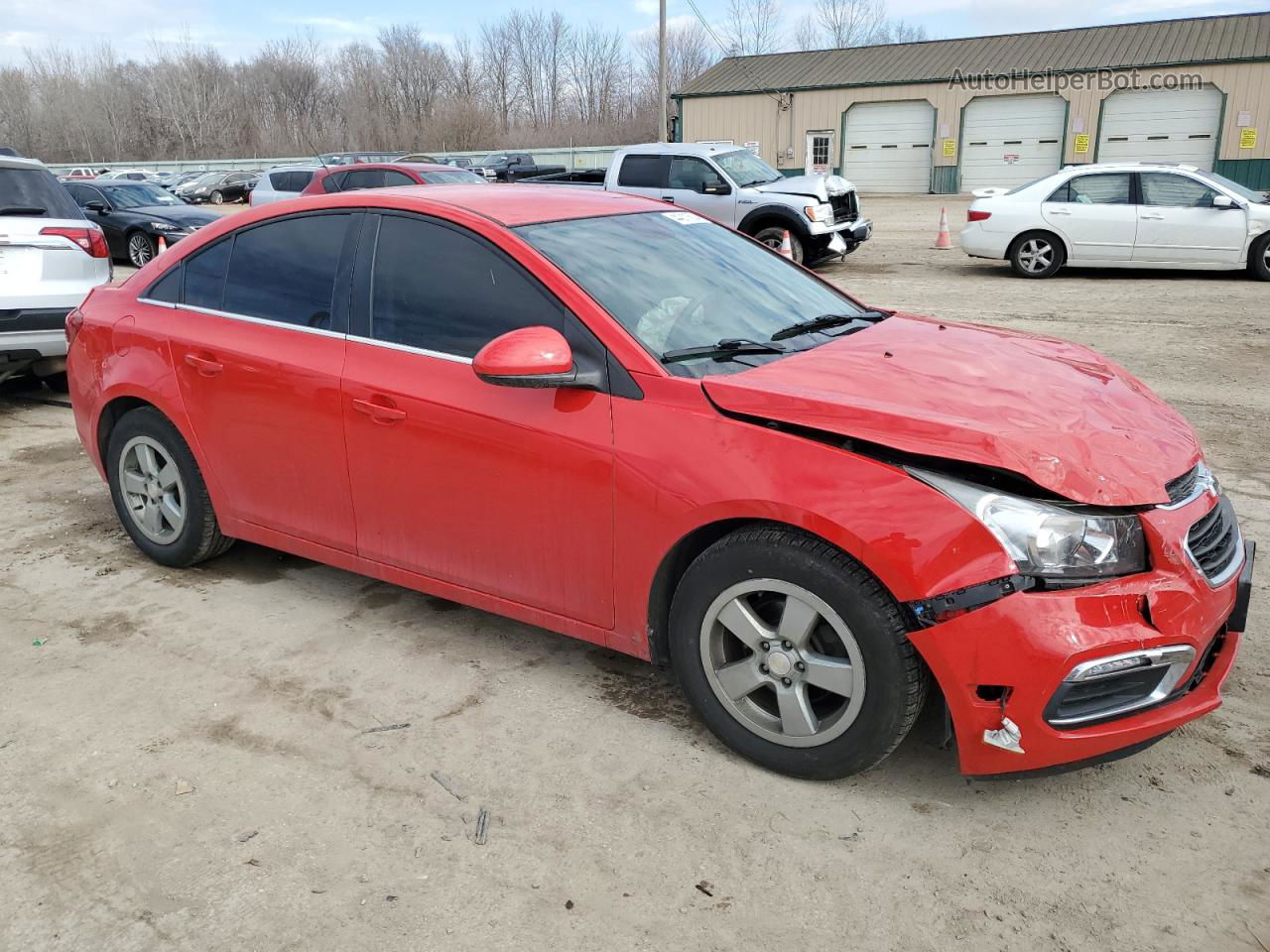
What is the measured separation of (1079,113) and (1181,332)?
94.8 feet

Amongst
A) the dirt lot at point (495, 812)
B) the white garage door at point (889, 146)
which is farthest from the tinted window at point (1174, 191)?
the white garage door at point (889, 146)

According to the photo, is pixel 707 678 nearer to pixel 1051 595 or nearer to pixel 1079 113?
pixel 1051 595

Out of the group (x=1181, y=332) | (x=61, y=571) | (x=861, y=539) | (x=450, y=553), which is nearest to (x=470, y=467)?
(x=450, y=553)

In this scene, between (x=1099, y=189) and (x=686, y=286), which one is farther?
(x=1099, y=189)

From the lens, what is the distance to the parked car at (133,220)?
17.4 meters

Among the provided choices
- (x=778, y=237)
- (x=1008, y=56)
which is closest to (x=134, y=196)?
(x=778, y=237)

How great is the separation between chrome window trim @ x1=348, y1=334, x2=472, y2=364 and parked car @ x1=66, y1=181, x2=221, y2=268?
15077 millimetres

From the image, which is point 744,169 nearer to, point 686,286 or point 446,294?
point 686,286

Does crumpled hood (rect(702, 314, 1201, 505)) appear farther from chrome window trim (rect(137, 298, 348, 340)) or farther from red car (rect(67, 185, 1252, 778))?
chrome window trim (rect(137, 298, 348, 340))

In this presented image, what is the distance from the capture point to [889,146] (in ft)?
125

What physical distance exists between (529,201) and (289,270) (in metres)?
0.99

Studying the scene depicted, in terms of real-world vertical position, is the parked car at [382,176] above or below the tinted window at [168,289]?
above

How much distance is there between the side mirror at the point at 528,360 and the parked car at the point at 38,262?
5.51 meters

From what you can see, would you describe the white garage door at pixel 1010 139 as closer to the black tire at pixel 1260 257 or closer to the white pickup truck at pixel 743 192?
the white pickup truck at pixel 743 192
